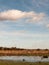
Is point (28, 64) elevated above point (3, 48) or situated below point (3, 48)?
below

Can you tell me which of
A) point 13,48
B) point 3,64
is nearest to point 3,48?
point 13,48

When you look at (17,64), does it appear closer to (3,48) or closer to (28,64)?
(28,64)

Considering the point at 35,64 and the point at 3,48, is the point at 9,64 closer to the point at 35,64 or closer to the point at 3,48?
the point at 35,64

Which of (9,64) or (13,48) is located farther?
(13,48)

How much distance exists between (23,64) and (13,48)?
269 ft

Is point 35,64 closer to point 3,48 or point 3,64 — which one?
point 3,64

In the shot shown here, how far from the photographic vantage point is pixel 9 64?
3953 centimetres

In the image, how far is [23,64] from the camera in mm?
39656

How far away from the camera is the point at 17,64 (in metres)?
39.5

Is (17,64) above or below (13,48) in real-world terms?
below

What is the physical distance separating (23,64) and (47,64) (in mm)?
4059

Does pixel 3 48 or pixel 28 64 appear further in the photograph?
pixel 3 48

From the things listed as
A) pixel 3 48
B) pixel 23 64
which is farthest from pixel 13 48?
pixel 23 64

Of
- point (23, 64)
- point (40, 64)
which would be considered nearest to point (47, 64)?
point (40, 64)
